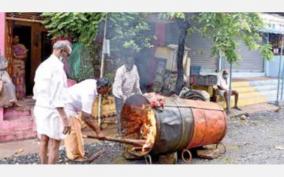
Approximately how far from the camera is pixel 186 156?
19.8 feet

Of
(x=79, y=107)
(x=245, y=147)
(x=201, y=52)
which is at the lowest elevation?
(x=245, y=147)

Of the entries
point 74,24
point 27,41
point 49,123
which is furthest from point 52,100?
point 27,41

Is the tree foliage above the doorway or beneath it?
above

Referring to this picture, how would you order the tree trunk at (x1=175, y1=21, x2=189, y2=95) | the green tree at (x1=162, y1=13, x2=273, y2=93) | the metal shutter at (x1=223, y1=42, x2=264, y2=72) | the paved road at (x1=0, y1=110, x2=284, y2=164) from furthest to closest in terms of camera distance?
the metal shutter at (x1=223, y1=42, x2=264, y2=72) < the tree trunk at (x1=175, y1=21, x2=189, y2=95) < the green tree at (x1=162, y1=13, x2=273, y2=93) < the paved road at (x1=0, y1=110, x2=284, y2=164)

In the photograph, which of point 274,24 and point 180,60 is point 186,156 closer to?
point 180,60

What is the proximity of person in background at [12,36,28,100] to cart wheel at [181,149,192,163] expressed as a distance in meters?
2.39

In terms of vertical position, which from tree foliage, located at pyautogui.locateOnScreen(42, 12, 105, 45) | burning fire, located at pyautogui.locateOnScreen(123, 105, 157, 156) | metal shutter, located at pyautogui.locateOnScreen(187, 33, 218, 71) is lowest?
burning fire, located at pyautogui.locateOnScreen(123, 105, 157, 156)

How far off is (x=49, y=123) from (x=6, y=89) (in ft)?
5.92

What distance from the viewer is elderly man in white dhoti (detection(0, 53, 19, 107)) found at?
633 centimetres

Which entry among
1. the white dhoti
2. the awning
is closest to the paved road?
the white dhoti

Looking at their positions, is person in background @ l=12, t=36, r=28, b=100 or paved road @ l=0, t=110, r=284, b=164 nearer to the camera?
paved road @ l=0, t=110, r=284, b=164

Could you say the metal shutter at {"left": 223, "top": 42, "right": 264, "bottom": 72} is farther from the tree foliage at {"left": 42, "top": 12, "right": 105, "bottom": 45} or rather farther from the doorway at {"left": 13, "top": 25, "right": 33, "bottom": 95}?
the doorway at {"left": 13, "top": 25, "right": 33, "bottom": 95}

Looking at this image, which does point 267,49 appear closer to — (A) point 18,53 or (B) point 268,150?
(B) point 268,150
